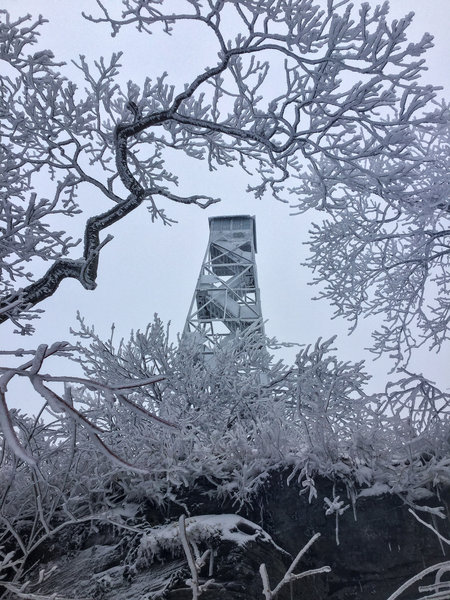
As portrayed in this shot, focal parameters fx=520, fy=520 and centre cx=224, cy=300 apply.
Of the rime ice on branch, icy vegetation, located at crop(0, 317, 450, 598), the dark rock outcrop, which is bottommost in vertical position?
the dark rock outcrop

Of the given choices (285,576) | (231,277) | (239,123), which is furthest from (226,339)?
(231,277)

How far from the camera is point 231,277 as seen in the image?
17.1m

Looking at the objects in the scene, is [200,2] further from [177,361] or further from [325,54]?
[177,361]

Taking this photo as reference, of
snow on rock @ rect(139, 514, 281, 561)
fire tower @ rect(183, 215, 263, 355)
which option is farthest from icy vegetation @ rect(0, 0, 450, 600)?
fire tower @ rect(183, 215, 263, 355)

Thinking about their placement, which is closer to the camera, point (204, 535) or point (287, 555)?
point (204, 535)

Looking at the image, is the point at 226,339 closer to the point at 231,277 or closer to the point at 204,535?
the point at 204,535

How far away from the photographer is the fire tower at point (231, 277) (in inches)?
605

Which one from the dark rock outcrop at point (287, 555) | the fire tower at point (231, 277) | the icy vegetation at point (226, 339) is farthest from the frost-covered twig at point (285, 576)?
the fire tower at point (231, 277)

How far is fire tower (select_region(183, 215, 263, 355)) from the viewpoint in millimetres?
15359

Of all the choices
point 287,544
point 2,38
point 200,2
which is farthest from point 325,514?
point 2,38

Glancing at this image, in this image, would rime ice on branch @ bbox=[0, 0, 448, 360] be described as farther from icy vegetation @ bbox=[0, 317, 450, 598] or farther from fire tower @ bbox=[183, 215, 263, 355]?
fire tower @ bbox=[183, 215, 263, 355]

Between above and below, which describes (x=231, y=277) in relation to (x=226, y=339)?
above

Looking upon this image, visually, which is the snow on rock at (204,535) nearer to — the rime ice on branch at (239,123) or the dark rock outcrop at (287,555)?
the dark rock outcrop at (287,555)

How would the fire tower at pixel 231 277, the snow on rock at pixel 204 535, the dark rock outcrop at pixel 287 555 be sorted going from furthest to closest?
the fire tower at pixel 231 277, the snow on rock at pixel 204 535, the dark rock outcrop at pixel 287 555
